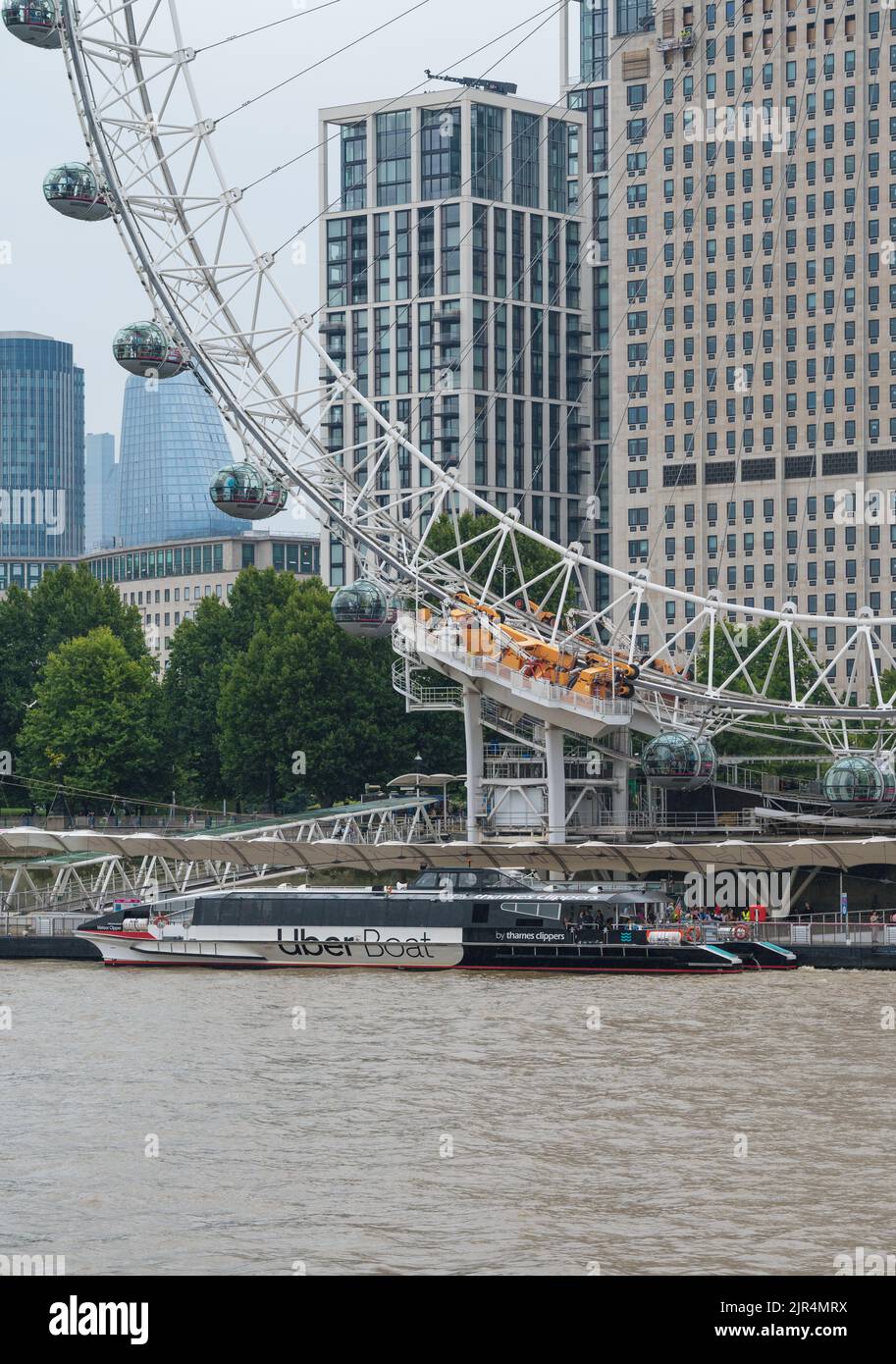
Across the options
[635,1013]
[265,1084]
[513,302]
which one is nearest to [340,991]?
[635,1013]

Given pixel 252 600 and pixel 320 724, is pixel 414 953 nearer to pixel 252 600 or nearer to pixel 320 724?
pixel 320 724

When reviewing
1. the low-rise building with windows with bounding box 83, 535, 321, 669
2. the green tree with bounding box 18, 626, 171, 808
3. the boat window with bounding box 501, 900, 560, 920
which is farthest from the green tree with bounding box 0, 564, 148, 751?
the low-rise building with windows with bounding box 83, 535, 321, 669

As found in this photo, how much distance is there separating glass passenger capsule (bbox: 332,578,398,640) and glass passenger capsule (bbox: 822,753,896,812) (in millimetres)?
14728

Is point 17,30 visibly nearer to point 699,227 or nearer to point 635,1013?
point 635,1013

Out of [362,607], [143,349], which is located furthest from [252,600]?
[143,349]

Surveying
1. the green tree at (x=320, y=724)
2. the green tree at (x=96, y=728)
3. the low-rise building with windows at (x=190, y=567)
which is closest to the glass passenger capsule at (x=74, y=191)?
the green tree at (x=320, y=724)

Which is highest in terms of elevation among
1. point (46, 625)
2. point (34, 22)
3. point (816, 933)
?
point (34, 22)

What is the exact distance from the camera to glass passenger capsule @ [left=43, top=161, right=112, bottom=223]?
203ft

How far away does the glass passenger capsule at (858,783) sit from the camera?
7062 centimetres

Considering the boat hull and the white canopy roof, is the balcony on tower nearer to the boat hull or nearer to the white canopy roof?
the white canopy roof

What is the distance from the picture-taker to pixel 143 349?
6247 cm

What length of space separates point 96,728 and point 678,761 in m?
34.7

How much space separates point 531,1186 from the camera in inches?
1168

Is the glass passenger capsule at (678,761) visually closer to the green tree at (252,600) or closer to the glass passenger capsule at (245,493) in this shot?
the glass passenger capsule at (245,493)
